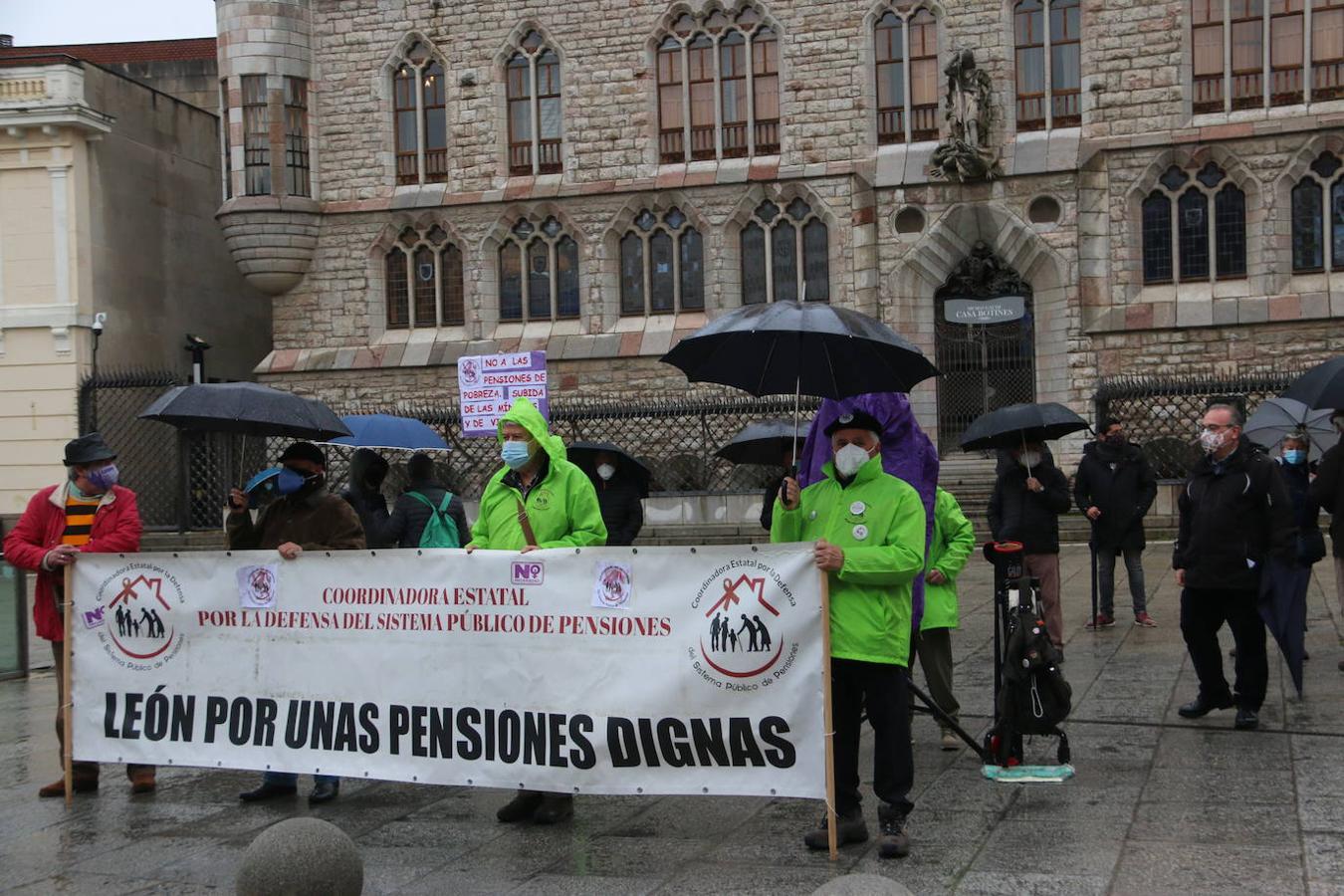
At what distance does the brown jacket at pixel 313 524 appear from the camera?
24.9 feet

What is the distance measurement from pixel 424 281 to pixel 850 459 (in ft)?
80.7

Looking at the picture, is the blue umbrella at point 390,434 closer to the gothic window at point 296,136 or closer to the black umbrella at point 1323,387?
the black umbrella at point 1323,387

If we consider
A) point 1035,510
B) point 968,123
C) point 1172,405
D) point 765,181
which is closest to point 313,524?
point 1035,510

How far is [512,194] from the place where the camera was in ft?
94.9

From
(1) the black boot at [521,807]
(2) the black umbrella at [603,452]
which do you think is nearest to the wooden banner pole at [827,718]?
(1) the black boot at [521,807]

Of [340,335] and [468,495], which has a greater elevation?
[340,335]

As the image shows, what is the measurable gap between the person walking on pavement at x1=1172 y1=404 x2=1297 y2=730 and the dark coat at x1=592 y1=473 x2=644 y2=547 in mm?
4813

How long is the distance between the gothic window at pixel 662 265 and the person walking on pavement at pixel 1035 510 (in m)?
17.8

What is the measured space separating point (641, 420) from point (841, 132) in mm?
6811

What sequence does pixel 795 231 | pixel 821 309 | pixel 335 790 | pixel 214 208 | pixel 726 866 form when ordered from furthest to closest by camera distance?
pixel 214 208 → pixel 795 231 → pixel 335 790 → pixel 821 309 → pixel 726 866

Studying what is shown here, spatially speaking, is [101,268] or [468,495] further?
[101,268]

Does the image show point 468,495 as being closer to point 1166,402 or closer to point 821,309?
point 1166,402

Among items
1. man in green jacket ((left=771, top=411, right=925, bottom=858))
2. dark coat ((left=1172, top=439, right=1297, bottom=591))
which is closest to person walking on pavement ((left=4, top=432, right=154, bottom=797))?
man in green jacket ((left=771, top=411, right=925, bottom=858))

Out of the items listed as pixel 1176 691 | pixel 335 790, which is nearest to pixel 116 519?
pixel 335 790
